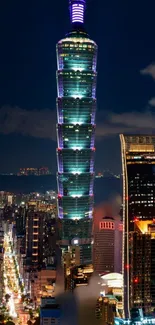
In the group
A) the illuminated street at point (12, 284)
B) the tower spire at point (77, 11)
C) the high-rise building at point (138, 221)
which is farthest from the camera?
the tower spire at point (77, 11)

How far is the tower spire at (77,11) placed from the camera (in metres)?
16.4

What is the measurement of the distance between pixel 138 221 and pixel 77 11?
821 centimetres

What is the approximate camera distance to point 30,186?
30266 mm

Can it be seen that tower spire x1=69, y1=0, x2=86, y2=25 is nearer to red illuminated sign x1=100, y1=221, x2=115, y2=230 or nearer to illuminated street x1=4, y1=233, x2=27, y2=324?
red illuminated sign x1=100, y1=221, x2=115, y2=230

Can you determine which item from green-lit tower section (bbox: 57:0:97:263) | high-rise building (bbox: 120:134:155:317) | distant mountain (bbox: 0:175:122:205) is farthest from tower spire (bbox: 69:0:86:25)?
distant mountain (bbox: 0:175:122:205)

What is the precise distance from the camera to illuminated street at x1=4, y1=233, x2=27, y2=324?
12.4 meters

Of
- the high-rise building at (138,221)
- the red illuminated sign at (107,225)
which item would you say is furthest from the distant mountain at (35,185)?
the high-rise building at (138,221)

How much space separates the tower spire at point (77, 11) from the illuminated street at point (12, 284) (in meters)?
9.05

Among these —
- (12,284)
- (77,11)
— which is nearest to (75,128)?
(77,11)

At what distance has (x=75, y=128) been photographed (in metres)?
17.1

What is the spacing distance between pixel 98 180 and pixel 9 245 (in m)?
4.69

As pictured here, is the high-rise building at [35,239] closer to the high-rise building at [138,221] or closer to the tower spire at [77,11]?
the high-rise building at [138,221]

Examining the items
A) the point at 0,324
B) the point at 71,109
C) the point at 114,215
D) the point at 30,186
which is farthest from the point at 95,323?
the point at 30,186

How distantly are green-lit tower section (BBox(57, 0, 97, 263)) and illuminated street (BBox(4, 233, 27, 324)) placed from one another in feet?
6.68
